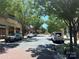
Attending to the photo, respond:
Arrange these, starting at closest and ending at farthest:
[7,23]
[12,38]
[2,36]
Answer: [12,38]
[2,36]
[7,23]

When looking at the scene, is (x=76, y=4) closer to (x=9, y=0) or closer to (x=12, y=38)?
(x=9, y=0)

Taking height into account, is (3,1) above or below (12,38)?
above

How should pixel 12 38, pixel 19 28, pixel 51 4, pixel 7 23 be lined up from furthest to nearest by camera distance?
pixel 19 28 < pixel 7 23 < pixel 12 38 < pixel 51 4

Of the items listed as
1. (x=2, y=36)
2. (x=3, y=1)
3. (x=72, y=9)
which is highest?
(x=3, y=1)

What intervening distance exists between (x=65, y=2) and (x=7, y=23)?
1466 inches

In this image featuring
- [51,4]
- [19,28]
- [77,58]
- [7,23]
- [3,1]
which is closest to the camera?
[77,58]

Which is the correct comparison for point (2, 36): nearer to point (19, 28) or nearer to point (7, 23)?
point (7, 23)

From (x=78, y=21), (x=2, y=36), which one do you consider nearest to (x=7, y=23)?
(x=2, y=36)

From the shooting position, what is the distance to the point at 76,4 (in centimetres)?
1784

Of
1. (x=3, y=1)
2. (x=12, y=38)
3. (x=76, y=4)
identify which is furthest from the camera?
(x=12, y=38)

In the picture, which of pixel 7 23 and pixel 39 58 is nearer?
pixel 39 58

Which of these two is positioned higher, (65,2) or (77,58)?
(65,2)

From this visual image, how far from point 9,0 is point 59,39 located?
11859 millimetres

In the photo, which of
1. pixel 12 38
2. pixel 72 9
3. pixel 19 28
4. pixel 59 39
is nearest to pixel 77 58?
pixel 72 9
